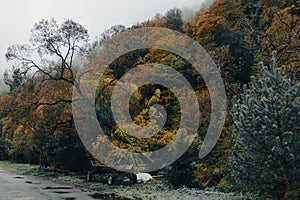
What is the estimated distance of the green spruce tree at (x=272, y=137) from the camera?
8.29 metres

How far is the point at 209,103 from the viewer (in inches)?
749

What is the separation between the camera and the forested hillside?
8578 mm

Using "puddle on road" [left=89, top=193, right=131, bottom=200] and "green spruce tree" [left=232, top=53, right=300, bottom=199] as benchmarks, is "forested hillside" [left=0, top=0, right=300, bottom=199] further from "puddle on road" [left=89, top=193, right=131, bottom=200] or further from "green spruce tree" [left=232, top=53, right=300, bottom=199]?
"puddle on road" [left=89, top=193, right=131, bottom=200]

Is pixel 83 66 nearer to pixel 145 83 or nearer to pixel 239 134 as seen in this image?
pixel 145 83

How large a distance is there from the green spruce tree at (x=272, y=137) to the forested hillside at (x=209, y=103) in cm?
3

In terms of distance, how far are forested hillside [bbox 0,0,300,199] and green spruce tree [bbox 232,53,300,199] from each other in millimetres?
25

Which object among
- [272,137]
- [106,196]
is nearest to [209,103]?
[106,196]

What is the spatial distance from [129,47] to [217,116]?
446 inches

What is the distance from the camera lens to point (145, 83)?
24266mm

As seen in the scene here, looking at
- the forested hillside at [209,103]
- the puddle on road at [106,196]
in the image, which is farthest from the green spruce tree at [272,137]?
the puddle on road at [106,196]

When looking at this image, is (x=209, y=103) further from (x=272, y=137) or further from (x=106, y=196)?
(x=272, y=137)

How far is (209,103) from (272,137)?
35.1ft

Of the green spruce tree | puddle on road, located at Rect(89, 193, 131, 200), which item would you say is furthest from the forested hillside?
puddle on road, located at Rect(89, 193, 131, 200)

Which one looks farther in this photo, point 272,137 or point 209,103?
point 209,103
